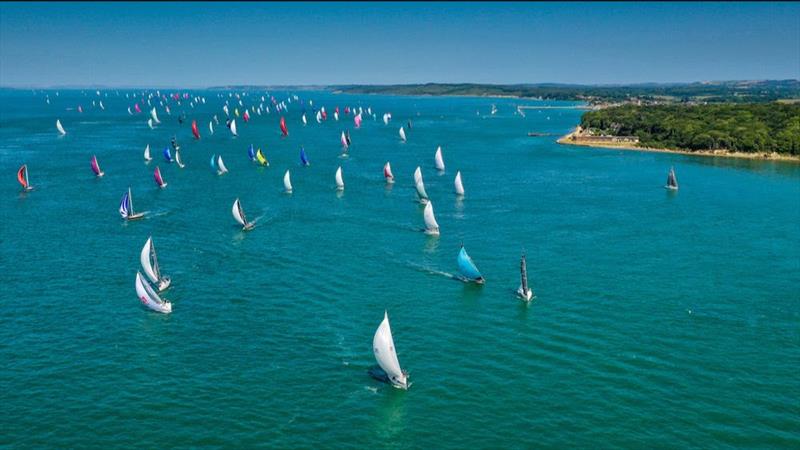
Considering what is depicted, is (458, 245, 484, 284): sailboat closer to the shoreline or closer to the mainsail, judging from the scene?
the mainsail

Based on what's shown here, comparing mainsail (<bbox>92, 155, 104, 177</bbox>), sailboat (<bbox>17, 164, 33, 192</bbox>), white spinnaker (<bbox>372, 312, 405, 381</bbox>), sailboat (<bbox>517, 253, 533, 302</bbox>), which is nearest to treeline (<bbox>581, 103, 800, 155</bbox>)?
sailboat (<bbox>517, 253, 533, 302</bbox>)

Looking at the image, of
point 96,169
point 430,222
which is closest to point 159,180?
point 96,169

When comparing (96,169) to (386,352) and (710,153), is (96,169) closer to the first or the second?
(386,352)

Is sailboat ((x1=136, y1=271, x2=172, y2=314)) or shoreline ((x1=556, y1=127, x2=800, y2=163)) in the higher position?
shoreline ((x1=556, y1=127, x2=800, y2=163))

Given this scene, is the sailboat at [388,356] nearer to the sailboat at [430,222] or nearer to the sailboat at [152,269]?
the sailboat at [152,269]

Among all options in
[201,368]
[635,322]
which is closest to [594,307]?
[635,322]

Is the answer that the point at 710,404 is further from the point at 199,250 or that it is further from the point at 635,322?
the point at 199,250

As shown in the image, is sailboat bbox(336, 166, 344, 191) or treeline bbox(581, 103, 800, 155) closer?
sailboat bbox(336, 166, 344, 191)
